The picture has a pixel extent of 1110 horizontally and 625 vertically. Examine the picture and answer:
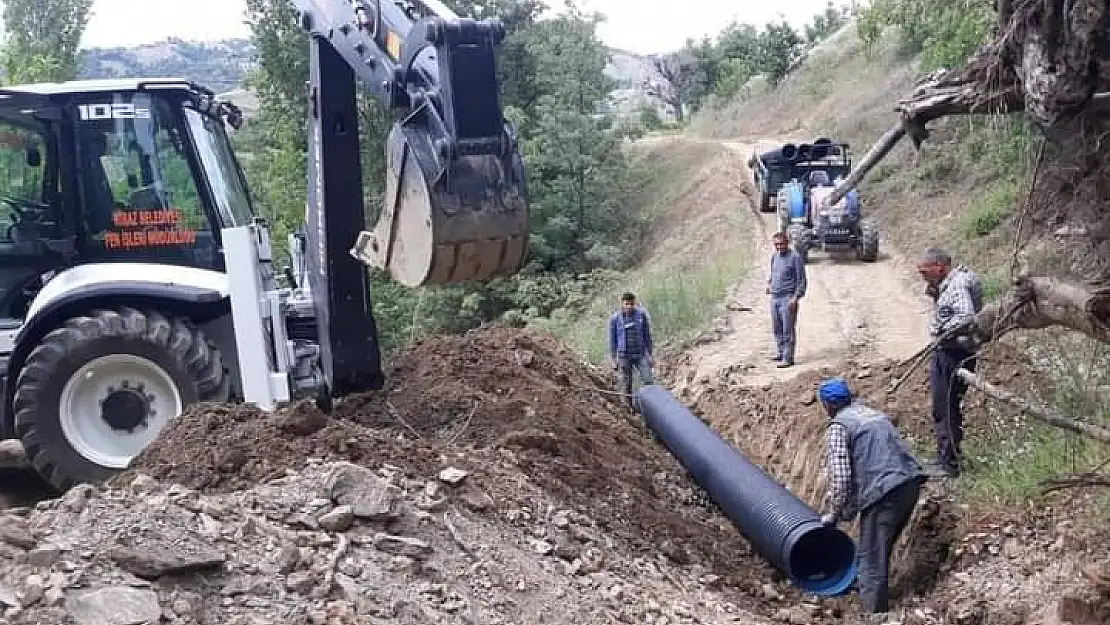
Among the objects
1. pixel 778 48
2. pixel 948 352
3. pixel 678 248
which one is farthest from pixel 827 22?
pixel 948 352

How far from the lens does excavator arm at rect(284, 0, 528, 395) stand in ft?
21.7

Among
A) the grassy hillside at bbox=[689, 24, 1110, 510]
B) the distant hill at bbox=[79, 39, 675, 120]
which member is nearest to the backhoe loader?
the grassy hillside at bbox=[689, 24, 1110, 510]

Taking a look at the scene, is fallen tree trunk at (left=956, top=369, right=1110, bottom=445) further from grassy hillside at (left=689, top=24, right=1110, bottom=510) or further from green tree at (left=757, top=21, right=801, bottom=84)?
green tree at (left=757, top=21, right=801, bottom=84)

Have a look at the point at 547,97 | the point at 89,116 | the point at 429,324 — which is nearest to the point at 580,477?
the point at 89,116

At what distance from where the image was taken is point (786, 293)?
1266cm

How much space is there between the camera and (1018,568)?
21.6 ft

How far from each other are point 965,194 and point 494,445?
1650 centimetres

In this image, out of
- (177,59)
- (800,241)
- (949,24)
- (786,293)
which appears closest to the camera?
(786,293)

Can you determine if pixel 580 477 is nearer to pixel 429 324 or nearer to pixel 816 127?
pixel 429 324

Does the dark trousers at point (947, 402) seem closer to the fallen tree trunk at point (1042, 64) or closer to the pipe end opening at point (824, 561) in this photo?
the pipe end opening at point (824, 561)

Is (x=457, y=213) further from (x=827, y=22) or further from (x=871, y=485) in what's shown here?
(x=827, y=22)

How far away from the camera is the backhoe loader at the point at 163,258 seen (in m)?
7.68

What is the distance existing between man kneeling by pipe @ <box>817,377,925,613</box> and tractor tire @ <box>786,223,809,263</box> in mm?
12661

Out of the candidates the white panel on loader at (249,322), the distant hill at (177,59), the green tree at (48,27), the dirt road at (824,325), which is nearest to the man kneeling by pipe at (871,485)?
the white panel on loader at (249,322)
